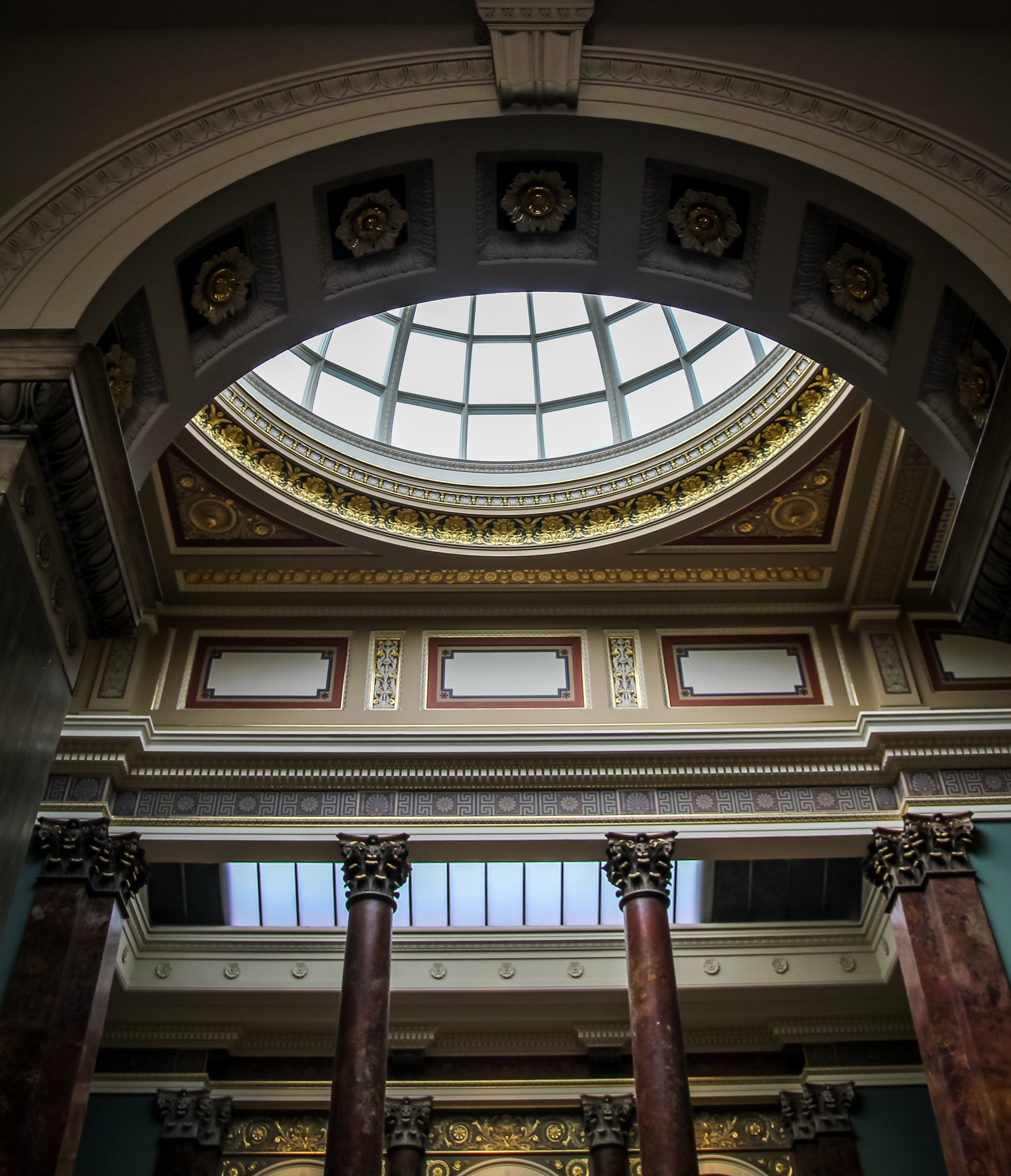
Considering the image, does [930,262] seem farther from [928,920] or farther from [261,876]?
[261,876]

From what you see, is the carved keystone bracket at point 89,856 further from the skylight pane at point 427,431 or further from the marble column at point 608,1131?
the marble column at point 608,1131

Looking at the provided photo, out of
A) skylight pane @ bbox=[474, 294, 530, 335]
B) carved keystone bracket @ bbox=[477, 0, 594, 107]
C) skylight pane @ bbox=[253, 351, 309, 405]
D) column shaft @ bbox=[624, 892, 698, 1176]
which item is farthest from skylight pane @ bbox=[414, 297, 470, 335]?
carved keystone bracket @ bbox=[477, 0, 594, 107]

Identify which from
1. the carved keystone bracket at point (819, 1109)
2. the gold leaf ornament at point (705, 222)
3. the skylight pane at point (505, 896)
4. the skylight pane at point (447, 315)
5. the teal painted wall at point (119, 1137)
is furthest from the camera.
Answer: the skylight pane at point (447, 315)

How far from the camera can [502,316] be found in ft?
45.0

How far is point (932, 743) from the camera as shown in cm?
1003

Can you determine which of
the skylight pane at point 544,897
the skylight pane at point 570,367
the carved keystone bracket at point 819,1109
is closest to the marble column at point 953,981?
the carved keystone bracket at point 819,1109

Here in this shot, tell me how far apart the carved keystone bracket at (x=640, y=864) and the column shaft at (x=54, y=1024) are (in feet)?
14.7

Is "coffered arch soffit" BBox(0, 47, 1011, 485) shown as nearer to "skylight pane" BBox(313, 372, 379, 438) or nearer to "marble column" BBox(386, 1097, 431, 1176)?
"skylight pane" BBox(313, 372, 379, 438)

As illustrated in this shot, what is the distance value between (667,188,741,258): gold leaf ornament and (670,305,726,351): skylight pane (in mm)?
7434

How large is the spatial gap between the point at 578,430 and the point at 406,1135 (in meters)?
8.72

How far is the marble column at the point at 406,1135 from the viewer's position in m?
12.5

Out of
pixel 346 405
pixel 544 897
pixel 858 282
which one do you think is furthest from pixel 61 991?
pixel 858 282

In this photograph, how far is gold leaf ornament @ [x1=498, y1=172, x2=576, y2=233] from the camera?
5113 mm

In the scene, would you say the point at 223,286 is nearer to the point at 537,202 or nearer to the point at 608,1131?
the point at 537,202
